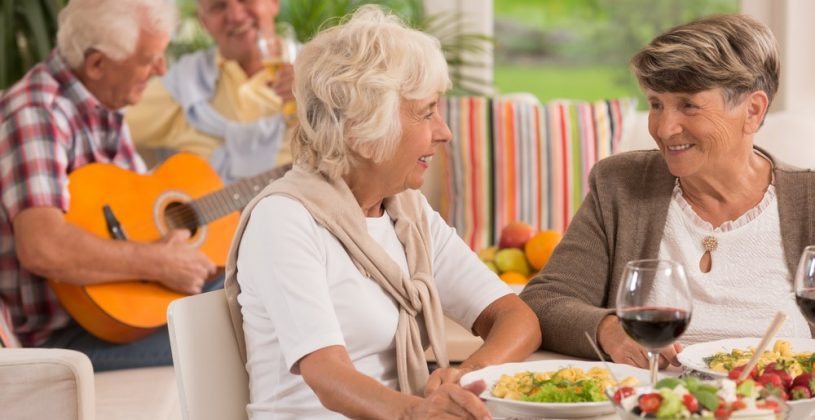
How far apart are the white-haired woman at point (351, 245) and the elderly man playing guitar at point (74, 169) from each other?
48.6 inches

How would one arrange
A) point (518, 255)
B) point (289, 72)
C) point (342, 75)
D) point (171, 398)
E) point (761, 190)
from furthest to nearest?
1. point (289, 72)
2. point (518, 255)
3. point (171, 398)
4. point (761, 190)
5. point (342, 75)

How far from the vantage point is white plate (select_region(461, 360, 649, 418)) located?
139 centimetres

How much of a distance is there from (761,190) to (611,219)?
0.94ft

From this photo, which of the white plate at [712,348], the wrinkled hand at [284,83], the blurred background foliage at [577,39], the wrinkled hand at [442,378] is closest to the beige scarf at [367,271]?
the wrinkled hand at [442,378]

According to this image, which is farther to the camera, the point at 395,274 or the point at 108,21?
the point at 108,21

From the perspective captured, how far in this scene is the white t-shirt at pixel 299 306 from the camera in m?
1.66

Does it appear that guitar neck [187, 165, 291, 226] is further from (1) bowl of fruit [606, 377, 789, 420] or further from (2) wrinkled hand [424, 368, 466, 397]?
(1) bowl of fruit [606, 377, 789, 420]

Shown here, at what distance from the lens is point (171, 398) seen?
2.73 metres

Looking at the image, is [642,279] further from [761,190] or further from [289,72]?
[289,72]

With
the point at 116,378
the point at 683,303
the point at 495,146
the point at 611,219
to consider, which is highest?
the point at 683,303

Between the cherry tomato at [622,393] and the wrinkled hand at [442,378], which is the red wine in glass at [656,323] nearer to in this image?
the cherry tomato at [622,393]

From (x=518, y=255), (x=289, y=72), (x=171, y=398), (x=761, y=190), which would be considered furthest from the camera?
(x=289, y=72)

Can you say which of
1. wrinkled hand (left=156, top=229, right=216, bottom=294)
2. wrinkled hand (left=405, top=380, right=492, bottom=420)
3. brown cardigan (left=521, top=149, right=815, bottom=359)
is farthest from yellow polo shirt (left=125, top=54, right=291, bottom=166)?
wrinkled hand (left=405, top=380, right=492, bottom=420)

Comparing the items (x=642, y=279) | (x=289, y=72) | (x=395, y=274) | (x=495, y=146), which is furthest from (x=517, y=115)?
(x=642, y=279)
